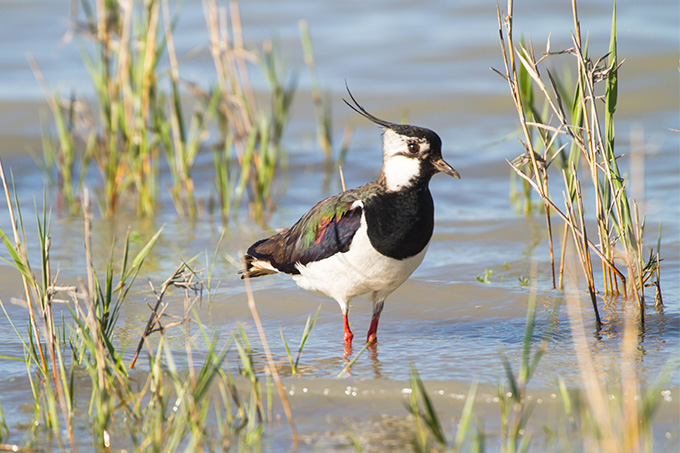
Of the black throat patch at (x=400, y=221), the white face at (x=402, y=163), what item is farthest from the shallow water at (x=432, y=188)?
the white face at (x=402, y=163)

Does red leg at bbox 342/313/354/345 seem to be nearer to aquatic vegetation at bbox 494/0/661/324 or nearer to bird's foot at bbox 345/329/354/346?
bird's foot at bbox 345/329/354/346

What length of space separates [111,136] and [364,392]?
3.70m

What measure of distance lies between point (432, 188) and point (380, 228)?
156 inches

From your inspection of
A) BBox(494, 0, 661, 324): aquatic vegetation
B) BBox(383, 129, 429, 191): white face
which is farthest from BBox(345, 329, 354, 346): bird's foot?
BBox(494, 0, 661, 324): aquatic vegetation

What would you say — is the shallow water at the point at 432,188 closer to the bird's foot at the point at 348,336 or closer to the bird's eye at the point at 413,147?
the bird's foot at the point at 348,336

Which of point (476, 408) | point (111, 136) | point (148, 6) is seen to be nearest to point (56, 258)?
point (111, 136)

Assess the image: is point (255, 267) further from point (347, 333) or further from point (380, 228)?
point (380, 228)

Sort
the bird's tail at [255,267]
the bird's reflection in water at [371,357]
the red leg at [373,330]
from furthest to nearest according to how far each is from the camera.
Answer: the bird's tail at [255,267]
the red leg at [373,330]
the bird's reflection in water at [371,357]

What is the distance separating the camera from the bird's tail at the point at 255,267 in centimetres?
470

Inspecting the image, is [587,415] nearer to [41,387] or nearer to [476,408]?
[476,408]

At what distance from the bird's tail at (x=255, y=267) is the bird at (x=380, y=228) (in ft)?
0.87

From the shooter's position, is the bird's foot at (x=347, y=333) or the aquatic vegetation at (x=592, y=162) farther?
the bird's foot at (x=347, y=333)

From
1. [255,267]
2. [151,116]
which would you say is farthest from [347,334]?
[151,116]

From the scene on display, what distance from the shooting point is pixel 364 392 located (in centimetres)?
386
